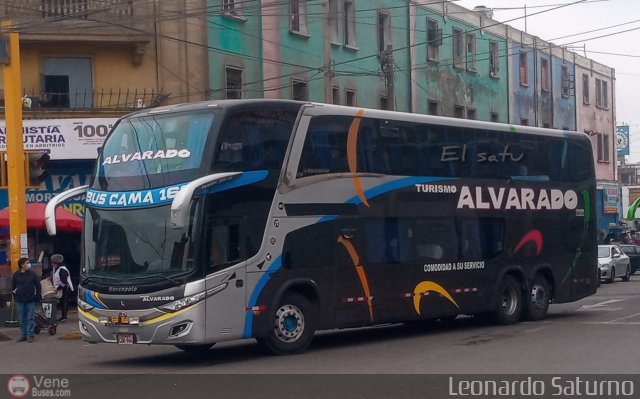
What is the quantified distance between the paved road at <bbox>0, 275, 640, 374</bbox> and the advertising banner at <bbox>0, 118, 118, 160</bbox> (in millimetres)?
6806

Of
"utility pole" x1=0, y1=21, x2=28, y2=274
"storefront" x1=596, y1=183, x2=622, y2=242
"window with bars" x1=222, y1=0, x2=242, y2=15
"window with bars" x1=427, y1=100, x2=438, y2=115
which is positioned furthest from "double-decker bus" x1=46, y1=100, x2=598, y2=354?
"storefront" x1=596, y1=183, x2=622, y2=242

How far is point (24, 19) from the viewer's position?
27.1 m

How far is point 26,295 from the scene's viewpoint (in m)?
20.3

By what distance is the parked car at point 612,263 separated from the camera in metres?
39.2

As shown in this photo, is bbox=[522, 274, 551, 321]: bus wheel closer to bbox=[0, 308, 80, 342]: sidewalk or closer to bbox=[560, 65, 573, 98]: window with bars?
bbox=[0, 308, 80, 342]: sidewalk

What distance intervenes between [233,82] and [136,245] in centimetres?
1603

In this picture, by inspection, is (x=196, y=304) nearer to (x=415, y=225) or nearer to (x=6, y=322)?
(x=415, y=225)

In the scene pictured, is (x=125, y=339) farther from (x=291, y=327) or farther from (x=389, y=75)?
(x=389, y=75)

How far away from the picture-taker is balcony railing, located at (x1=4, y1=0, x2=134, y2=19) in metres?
27.1

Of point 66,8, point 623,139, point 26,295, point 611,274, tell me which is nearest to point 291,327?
point 26,295

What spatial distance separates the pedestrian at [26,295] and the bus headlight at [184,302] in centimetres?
631

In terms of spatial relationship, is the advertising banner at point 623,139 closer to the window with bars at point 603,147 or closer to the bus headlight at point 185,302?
the window with bars at point 603,147

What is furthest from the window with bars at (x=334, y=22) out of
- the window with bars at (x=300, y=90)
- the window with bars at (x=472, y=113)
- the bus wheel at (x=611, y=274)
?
the bus wheel at (x=611, y=274)
